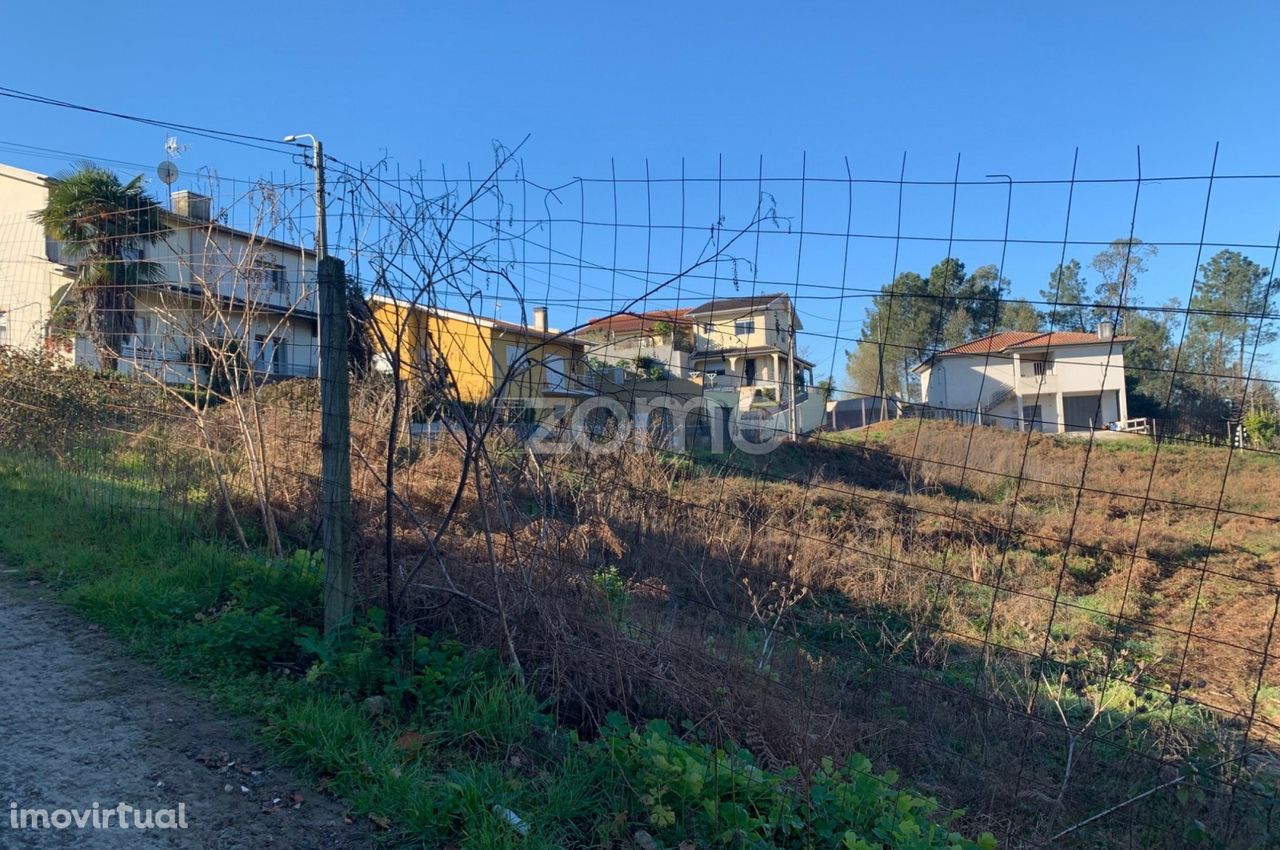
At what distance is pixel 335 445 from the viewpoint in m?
3.78

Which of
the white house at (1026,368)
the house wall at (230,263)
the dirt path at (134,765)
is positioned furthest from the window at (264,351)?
the white house at (1026,368)

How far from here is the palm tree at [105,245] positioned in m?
6.30

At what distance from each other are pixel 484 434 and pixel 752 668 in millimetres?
1617

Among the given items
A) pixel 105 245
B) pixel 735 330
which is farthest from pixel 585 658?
pixel 105 245

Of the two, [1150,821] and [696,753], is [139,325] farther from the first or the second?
→ [1150,821]

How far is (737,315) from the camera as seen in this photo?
12.8 ft

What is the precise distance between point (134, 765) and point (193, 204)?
465 cm

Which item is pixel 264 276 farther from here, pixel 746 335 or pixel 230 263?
pixel 746 335

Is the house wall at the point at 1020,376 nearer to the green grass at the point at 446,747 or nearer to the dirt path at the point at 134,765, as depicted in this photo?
the green grass at the point at 446,747

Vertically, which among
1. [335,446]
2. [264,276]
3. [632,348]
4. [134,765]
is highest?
[264,276]

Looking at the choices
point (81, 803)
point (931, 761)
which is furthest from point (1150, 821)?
point (81, 803)

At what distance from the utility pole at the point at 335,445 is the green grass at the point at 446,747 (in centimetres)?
17

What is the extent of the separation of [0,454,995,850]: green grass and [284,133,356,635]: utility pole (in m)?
0.17

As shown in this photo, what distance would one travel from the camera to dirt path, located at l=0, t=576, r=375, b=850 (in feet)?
8.32
